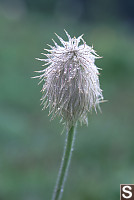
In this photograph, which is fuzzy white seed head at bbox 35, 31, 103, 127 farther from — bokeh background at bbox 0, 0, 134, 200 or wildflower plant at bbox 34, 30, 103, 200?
bokeh background at bbox 0, 0, 134, 200

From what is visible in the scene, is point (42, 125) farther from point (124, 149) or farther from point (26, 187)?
point (26, 187)

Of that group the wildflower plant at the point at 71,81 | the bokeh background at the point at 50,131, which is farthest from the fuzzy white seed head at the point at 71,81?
the bokeh background at the point at 50,131

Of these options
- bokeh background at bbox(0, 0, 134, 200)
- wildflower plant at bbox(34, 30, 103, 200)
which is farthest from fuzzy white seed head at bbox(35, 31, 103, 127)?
bokeh background at bbox(0, 0, 134, 200)

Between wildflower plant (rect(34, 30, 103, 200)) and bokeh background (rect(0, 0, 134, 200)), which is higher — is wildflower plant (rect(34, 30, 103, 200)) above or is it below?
below

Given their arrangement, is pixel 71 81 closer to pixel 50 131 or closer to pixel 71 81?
pixel 71 81

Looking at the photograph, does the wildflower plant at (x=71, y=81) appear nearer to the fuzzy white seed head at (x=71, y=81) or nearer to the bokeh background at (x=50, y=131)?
the fuzzy white seed head at (x=71, y=81)

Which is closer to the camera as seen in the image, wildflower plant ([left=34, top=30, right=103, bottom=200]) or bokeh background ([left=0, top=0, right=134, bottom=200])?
wildflower plant ([left=34, top=30, right=103, bottom=200])
